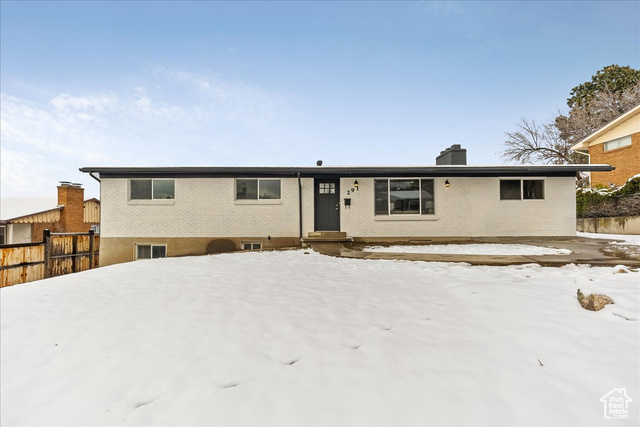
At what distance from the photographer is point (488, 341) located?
2.90m

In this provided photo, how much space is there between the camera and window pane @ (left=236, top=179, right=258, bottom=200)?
36.8ft

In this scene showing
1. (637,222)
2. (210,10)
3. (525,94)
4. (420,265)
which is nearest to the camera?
(420,265)

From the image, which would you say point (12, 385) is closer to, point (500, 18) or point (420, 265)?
point (420, 265)

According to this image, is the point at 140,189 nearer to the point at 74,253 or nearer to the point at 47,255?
the point at 74,253

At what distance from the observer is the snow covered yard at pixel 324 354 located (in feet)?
6.86

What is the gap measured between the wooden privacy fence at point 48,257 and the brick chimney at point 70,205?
911 centimetres

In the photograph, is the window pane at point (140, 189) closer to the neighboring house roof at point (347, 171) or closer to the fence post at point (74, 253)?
the neighboring house roof at point (347, 171)

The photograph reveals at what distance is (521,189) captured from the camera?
11148mm

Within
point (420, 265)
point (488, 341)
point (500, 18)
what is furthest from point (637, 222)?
point (488, 341)

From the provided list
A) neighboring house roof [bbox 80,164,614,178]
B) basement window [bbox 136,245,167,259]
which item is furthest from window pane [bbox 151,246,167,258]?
neighboring house roof [bbox 80,164,614,178]

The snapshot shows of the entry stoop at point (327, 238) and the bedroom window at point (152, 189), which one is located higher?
the bedroom window at point (152, 189)

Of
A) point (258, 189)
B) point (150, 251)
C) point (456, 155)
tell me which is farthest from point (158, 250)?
point (456, 155)

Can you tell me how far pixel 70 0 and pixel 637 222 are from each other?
96.1ft

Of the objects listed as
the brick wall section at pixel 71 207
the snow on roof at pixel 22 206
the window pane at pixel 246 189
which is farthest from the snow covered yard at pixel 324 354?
the snow on roof at pixel 22 206
